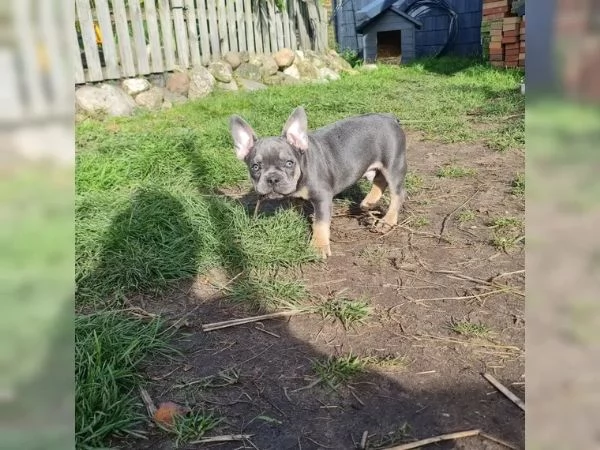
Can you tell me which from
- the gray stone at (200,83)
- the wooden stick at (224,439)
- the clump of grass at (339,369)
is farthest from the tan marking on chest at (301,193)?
the gray stone at (200,83)

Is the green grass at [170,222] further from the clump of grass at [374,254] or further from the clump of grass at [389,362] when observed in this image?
the clump of grass at [374,254]

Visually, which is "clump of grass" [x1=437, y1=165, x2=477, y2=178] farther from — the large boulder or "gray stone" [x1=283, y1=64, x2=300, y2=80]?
"gray stone" [x1=283, y1=64, x2=300, y2=80]

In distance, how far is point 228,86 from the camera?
1019 centimetres

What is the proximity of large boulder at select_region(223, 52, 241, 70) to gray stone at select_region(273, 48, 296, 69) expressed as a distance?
1148mm

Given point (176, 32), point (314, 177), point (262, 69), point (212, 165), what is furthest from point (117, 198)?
point (262, 69)

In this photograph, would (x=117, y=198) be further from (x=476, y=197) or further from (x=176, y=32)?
(x=176, y=32)

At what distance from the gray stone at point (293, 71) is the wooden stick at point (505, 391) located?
10122mm

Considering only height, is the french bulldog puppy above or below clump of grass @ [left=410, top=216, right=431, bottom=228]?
above

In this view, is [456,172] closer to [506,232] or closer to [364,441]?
[506,232]

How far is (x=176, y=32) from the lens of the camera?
31.6 ft

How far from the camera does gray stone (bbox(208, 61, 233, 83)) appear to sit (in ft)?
33.1
